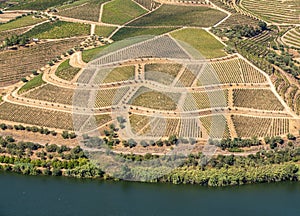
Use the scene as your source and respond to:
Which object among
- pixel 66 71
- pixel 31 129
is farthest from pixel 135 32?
pixel 31 129

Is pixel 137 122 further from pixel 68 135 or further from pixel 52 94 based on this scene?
pixel 52 94

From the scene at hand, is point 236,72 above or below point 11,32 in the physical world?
below

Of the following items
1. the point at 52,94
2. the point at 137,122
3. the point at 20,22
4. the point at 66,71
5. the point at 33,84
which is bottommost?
the point at 137,122

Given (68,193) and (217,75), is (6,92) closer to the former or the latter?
(68,193)

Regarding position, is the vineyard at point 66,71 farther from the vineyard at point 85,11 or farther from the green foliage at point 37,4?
the green foliage at point 37,4

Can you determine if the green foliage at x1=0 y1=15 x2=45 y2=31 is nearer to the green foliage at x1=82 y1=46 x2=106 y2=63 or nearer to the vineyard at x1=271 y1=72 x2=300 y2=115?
the green foliage at x1=82 y1=46 x2=106 y2=63

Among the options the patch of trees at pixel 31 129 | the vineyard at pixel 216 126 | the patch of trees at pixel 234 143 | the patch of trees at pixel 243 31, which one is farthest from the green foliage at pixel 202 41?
the patch of trees at pixel 31 129
